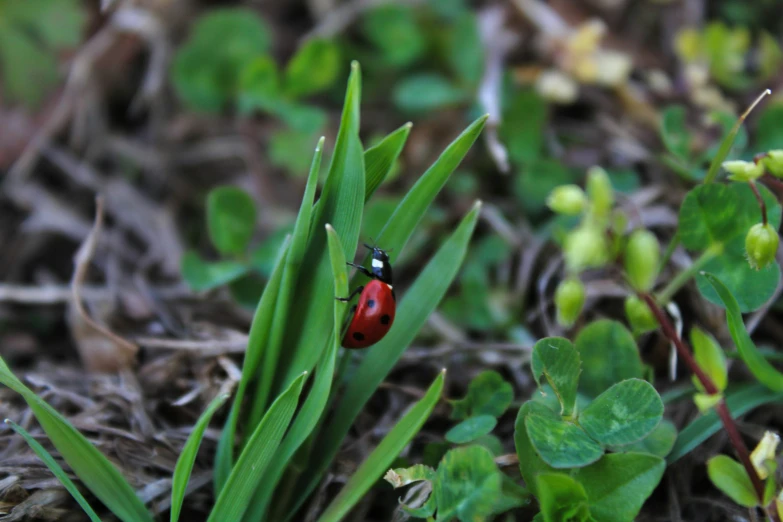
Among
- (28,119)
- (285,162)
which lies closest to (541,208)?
(285,162)

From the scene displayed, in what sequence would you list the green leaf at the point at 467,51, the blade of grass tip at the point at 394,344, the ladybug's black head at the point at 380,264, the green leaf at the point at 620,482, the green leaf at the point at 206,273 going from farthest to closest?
the green leaf at the point at 467,51 < the green leaf at the point at 206,273 < the ladybug's black head at the point at 380,264 < the blade of grass tip at the point at 394,344 < the green leaf at the point at 620,482

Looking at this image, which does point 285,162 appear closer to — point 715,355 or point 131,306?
point 131,306

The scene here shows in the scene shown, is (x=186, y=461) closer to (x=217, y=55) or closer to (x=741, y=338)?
(x=741, y=338)

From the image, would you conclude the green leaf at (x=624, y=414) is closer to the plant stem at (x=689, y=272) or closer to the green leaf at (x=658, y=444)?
the green leaf at (x=658, y=444)

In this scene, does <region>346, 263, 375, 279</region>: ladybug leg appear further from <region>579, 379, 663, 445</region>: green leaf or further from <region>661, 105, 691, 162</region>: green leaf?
<region>661, 105, 691, 162</region>: green leaf

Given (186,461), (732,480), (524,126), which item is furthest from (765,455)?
(524,126)

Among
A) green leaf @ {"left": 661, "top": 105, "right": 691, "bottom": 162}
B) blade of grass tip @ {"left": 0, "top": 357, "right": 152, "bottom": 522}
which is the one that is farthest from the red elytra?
green leaf @ {"left": 661, "top": 105, "right": 691, "bottom": 162}

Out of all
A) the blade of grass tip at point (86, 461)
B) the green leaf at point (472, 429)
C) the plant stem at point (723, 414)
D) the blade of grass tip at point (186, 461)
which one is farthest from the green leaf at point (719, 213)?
the blade of grass tip at point (86, 461)
